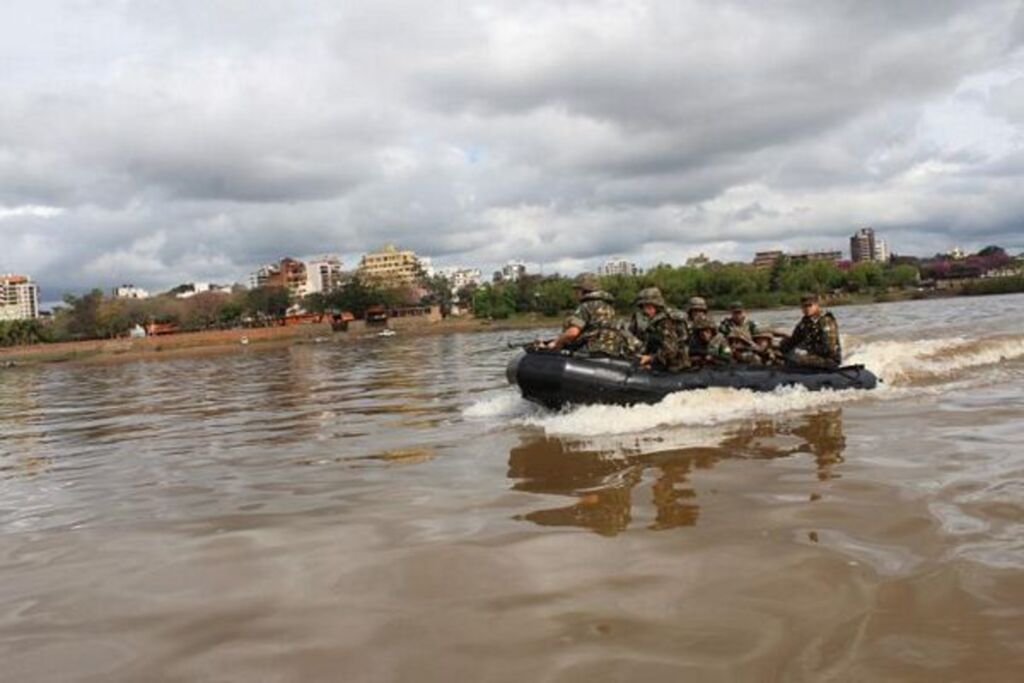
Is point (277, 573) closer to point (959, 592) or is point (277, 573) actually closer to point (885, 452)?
point (959, 592)

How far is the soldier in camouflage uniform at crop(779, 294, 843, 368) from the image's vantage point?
1161 cm

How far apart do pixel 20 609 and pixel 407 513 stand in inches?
100

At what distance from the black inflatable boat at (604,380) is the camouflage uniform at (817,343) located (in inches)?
37.1

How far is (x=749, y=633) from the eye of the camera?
3746mm

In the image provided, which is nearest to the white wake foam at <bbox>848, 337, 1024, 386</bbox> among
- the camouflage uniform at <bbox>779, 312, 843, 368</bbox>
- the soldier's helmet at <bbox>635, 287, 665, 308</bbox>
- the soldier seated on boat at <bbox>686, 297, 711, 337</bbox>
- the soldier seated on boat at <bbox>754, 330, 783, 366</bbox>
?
the camouflage uniform at <bbox>779, 312, 843, 368</bbox>

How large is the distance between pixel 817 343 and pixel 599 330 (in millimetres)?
3424

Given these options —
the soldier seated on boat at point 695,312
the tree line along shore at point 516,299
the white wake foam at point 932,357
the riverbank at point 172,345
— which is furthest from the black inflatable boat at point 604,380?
the tree line along shore at point 516,299

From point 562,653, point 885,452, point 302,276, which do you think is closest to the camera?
point 562,653

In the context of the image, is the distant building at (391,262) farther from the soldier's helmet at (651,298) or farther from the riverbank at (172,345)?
the soldier's helmet at (651,298)

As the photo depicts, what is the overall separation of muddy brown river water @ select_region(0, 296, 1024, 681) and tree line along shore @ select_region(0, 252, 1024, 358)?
275 ft

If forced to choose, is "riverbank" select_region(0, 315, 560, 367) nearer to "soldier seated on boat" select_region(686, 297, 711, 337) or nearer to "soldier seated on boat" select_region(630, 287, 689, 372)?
"soldier seated on boat" select_region(686, 297, 711, 337)

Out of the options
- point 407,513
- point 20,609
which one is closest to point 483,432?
point 407,513

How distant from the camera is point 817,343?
38.6 ft

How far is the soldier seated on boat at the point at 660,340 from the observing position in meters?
10.7
